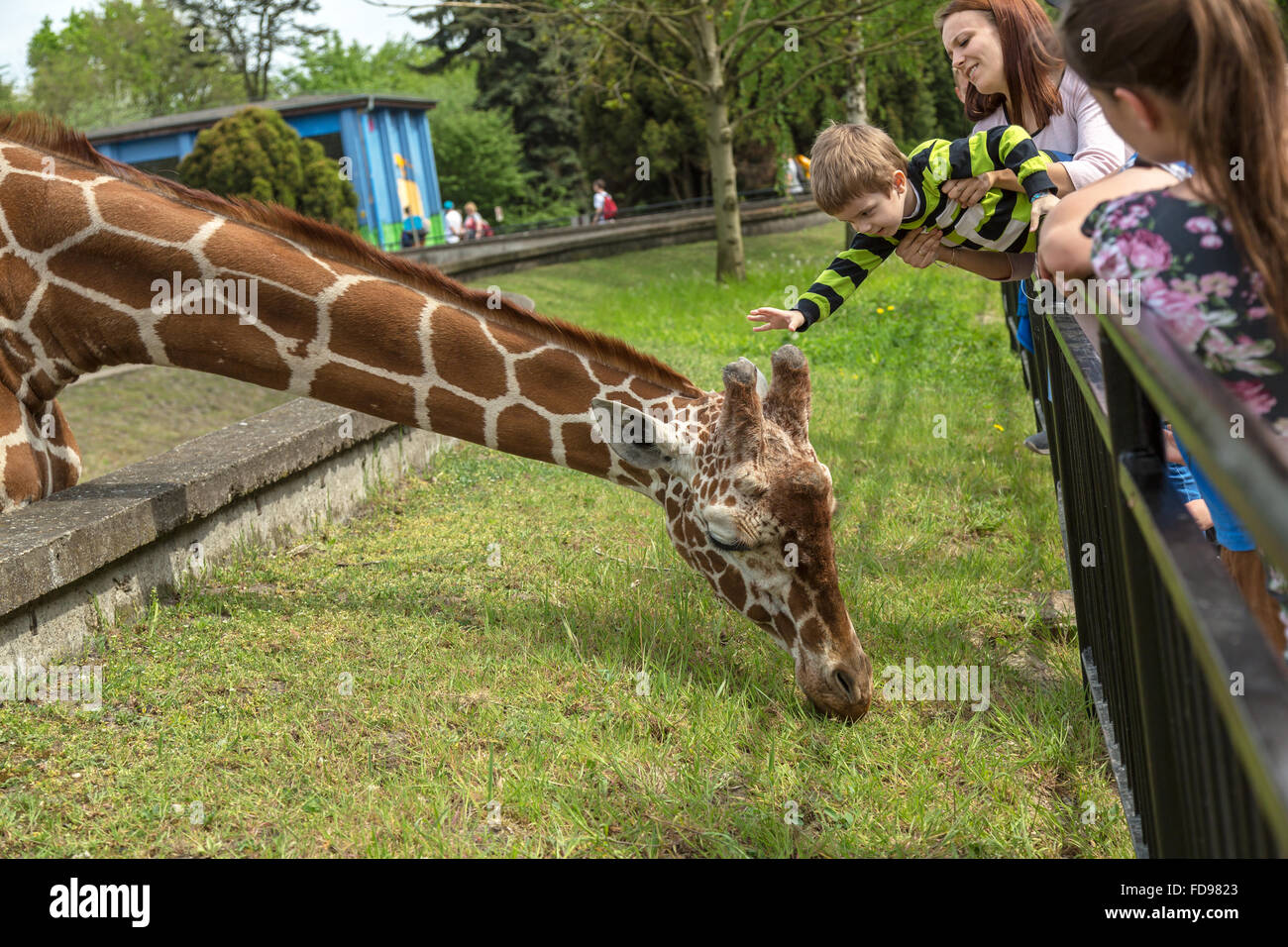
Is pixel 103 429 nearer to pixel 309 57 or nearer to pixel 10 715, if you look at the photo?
pixel 10 715

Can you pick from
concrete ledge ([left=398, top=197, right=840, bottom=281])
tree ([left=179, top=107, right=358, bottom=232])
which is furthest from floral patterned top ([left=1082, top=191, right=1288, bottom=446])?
tree ([left=179, top=107, right=358, bottom=232])

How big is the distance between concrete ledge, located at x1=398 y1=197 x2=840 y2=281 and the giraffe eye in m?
15.5

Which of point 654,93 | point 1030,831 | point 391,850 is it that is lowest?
point 1030,831

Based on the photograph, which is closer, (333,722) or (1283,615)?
(1283,615)

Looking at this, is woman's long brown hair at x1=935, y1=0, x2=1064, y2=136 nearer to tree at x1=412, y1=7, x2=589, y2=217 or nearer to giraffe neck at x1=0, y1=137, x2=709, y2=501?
giraffe neck at x1=0, y1=137, x2=709, y2=501

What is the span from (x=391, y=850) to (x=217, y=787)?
70 cm

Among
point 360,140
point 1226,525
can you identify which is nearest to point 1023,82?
point 1226,525

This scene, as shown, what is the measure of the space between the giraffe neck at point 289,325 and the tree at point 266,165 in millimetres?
16373

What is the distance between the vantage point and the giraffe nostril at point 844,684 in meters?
3.74

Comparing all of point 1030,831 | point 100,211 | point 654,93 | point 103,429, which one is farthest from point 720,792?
point 654,93

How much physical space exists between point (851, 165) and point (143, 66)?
56.0 m

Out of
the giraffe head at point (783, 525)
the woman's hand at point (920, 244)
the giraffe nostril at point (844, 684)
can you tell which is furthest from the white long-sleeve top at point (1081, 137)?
the giraffe nostril at point (844, 684)
